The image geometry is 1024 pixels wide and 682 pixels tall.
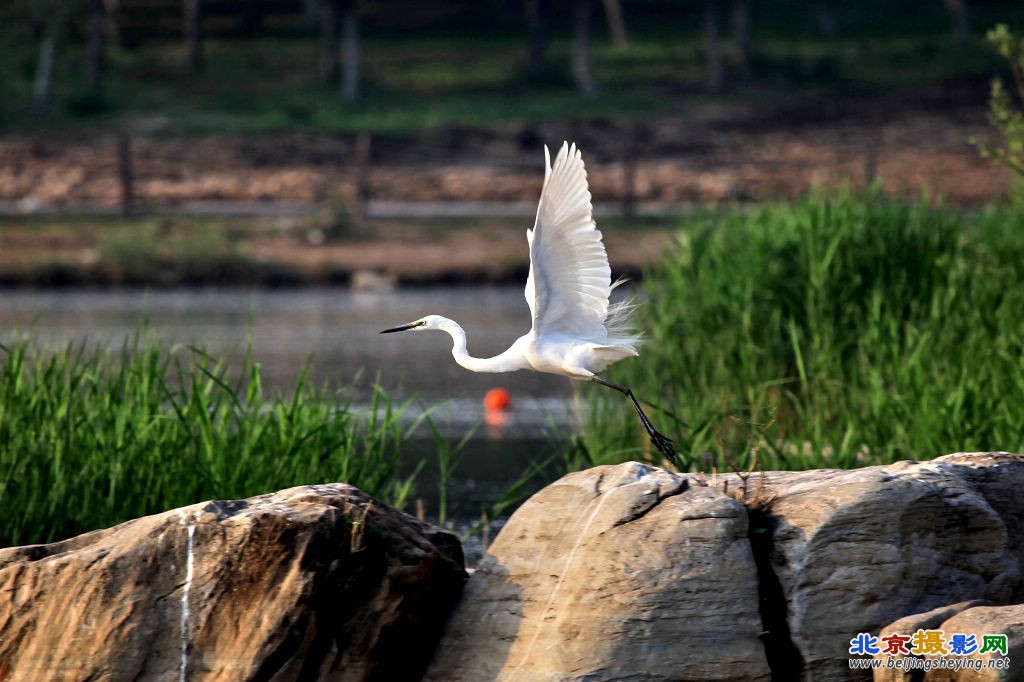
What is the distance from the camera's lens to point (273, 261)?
2148 centimetres

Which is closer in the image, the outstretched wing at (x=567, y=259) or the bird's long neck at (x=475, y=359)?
the outstretched wing at (x=567, y=259)

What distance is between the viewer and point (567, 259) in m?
5.23

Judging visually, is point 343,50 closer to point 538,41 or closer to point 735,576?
point 538,41

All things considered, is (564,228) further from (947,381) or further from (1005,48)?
(1005,48)

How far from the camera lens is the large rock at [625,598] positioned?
182 inches

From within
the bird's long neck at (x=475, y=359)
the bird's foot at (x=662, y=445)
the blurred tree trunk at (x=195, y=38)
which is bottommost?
the blurred tree trunk at (x=195, y=38)

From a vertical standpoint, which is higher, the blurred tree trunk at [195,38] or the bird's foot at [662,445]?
the bird's foot at [662,445]

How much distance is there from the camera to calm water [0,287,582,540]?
9.80 meters

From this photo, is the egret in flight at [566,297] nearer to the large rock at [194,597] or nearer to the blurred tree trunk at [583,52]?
the large rock at [194,597]

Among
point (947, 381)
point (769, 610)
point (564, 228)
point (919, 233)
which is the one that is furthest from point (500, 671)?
point (919, 233)

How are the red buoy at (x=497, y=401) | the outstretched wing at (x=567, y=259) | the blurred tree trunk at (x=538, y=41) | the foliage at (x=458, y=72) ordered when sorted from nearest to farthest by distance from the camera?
the outstretched wing at (x=567, y=259)
the red buoy at (x=497, y=401)
the foliage at (x=458, y=72)
the blurred tree trunk at (x=538, y=41)

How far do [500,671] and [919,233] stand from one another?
4.84 m

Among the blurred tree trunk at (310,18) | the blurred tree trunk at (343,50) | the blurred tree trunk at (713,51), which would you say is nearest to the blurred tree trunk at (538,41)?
the blurred tree trunk at (713,51)

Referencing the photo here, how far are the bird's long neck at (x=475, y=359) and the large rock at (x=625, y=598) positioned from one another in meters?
0.69
